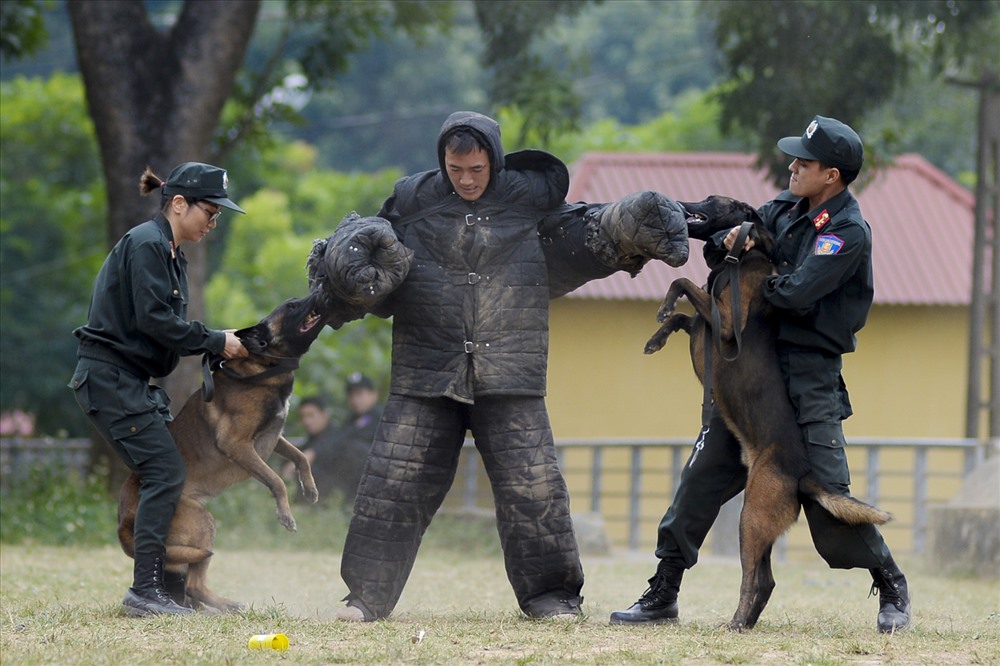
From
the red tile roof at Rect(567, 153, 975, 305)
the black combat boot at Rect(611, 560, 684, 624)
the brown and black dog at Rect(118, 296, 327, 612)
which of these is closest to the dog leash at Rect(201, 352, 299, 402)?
the brown and black dog at Rect(118, 296, 327, 612)

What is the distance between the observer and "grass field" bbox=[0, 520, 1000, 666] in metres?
5.20

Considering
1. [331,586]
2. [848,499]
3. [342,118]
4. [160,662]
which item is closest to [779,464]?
[848,499]

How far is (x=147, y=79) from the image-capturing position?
12203mm

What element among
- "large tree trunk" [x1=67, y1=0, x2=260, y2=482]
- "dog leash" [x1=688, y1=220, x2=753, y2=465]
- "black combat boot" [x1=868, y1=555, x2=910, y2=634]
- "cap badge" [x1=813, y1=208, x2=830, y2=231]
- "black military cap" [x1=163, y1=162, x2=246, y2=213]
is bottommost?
"black combat boot" [x1=868, y1=555, x2=910, y2=634]

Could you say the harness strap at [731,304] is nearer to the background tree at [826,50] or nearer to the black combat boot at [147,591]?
the black combat boot at [147,591]

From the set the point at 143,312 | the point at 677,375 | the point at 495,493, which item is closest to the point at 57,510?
the point at 143,312

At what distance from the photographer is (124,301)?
21.0 feet

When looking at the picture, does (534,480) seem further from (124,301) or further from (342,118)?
(342,118)

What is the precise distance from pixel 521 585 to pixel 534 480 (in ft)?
1.65

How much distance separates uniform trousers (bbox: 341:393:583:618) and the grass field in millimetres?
210

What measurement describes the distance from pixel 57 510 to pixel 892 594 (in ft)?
26.5

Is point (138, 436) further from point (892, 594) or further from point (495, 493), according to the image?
point (892, 594)

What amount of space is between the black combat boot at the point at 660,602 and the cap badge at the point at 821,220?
5.43ft

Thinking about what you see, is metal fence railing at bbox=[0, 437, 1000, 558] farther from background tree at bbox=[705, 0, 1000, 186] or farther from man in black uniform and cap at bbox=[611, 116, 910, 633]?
man in black uniform and cap at bbox=[611, 116, 910, 633]
